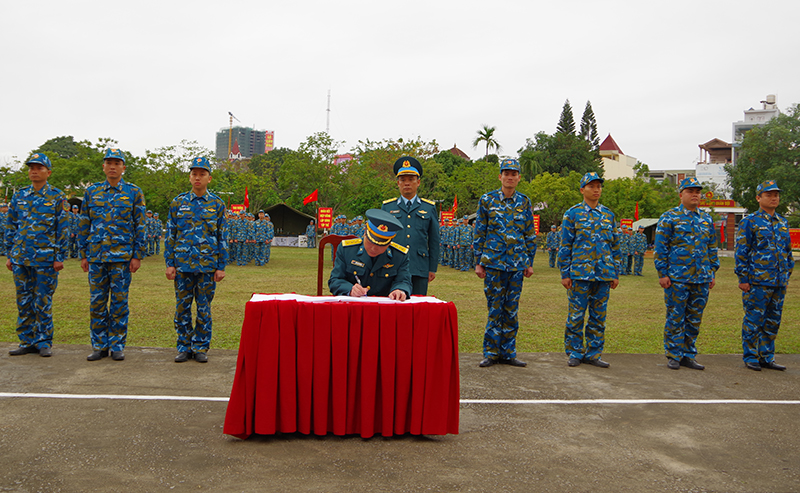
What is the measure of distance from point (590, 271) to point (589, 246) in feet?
0.87

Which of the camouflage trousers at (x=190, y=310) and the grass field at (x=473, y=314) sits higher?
the camouflage trousers at (x=190, y=310)

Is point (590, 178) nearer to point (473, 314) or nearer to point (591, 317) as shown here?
point (591, 317)

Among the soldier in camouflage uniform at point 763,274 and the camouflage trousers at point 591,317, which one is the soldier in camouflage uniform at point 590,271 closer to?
the camouflage trousers at point 591,317

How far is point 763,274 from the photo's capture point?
6.07 metres

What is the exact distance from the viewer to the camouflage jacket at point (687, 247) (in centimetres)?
596

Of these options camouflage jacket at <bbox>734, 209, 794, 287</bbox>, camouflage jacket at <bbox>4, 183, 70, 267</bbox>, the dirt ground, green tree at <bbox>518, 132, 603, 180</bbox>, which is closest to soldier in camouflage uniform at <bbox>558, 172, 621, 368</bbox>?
the dirt ground

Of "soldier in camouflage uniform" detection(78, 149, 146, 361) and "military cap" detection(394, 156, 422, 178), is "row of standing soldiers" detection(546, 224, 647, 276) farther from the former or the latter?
"soldier in camouflage uniform" detection(78, 149, 146, 361)

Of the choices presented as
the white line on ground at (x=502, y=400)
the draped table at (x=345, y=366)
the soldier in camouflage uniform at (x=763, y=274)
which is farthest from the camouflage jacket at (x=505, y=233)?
the soldier in camouflage uniform at (x=763, y=274)

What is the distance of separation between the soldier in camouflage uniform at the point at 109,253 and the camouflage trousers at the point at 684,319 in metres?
5.53

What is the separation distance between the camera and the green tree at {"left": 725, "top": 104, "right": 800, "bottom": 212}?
29.4 m

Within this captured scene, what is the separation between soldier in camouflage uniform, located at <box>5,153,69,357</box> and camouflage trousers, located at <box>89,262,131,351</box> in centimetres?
46

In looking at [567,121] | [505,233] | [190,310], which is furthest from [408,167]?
[567,121]

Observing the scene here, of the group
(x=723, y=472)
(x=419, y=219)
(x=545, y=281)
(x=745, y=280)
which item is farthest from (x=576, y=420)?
(x=545, y=281)

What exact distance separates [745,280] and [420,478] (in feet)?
16.1
